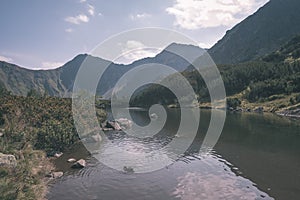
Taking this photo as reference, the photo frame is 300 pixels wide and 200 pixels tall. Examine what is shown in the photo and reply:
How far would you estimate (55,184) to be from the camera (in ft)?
133

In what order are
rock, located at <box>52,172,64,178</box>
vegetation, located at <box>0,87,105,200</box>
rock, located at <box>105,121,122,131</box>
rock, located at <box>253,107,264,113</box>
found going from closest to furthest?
vegetation, located at <box>0,87,105,200</box>, rock, located at <box>52,172,64,178</box>, rock, located at <box>105,121,122,131</box>, rock, located at <box>253,107,264,113</box>

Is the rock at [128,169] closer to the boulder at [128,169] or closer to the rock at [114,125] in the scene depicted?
the boulder at [128,169]

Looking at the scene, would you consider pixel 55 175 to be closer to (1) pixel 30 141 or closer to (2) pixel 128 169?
(2) pixel 128 169

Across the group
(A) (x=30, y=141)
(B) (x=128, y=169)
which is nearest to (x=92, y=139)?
(A) (x=30, y=141)

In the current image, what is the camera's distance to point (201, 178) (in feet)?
142

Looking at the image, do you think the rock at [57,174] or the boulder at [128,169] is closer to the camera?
the rock at [57,174]

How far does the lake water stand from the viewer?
120ft

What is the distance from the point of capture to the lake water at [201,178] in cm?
3662

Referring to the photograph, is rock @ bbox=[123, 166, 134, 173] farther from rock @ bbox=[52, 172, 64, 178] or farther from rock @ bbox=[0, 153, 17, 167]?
rock @ bbox=[0, 153, 17, 167]

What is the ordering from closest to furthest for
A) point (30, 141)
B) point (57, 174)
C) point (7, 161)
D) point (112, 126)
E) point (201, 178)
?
point (7, 161) → point (201, 178) → point (57, 174) → point (30, 141) → point (112, 126)

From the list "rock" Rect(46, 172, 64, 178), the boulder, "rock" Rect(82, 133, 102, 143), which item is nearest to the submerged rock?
"rock" Rect(82, 133, 102, 143)

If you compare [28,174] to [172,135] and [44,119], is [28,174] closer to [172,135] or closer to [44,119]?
[44,119]

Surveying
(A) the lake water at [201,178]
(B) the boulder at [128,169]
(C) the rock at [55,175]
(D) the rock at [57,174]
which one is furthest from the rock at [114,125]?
(D) the rock at [57,174]

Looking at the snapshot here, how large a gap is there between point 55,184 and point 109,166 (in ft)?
37.4
